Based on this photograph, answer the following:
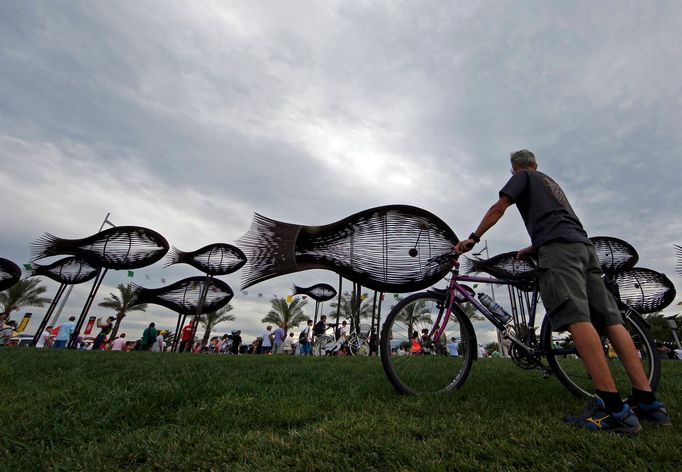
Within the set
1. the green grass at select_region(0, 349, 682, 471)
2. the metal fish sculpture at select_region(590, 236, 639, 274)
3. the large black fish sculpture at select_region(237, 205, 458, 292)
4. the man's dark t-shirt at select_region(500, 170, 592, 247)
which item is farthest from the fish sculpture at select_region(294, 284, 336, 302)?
the man's dark t-shirt at select_region(500, 170, 592, 247)

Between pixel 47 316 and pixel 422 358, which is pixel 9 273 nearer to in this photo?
pixel 47 316

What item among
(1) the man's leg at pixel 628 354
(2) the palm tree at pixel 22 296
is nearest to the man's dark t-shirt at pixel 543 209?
(1) the man's leg at pixel 628 354

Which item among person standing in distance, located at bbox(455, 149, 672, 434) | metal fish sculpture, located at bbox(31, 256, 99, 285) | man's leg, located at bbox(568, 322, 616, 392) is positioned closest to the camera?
person standing in distance, located at bbox(455, 149, 672, 434)

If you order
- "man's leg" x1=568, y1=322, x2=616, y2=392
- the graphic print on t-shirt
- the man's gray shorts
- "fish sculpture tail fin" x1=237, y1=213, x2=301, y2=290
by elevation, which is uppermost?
"fish sculpture tail fin" x1=237, y1=213, x2=301, y2=290

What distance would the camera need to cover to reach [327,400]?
9.79 ft

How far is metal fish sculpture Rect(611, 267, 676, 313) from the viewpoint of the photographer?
19.0 m

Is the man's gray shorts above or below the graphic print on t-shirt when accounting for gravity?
below

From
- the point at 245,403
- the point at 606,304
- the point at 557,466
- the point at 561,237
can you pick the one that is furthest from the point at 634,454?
the point at 245,403

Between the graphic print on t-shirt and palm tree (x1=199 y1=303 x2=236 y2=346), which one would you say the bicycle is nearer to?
the graphic print on t-shirt

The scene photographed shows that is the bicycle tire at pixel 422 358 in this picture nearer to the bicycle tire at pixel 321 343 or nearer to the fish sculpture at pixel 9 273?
the bicycle tire at pixel 321 343

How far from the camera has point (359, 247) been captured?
11.6 metres

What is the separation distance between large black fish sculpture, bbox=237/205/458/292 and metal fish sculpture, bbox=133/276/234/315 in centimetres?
949

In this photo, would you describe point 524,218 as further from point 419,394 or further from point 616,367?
point 616,367

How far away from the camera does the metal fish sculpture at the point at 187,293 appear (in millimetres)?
21033
